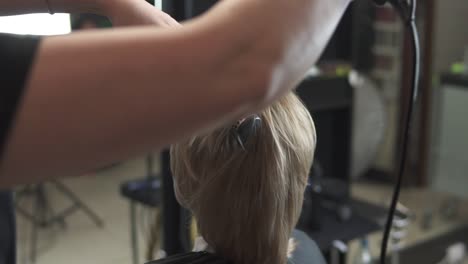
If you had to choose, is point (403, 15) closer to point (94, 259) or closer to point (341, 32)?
point (94, 259)

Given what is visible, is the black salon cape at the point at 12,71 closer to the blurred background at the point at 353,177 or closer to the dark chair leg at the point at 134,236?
the blurred background at the point at 353,177

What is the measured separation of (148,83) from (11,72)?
A: 9cm

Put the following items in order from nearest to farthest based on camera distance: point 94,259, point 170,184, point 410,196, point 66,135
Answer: point 66,135, point 170,184, point 94,259, point 410,196

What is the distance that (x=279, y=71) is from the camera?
42 centimetres

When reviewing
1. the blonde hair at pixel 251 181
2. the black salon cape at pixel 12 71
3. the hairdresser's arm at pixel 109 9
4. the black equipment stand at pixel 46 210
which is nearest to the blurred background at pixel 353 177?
the black equipment stand at pixel 46 210

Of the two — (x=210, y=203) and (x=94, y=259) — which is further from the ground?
(x=210, y=203)

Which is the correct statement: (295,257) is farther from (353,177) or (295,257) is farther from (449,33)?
(449,33)

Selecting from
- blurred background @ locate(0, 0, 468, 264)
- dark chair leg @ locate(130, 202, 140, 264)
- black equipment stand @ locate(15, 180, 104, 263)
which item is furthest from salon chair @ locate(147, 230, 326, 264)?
black equipment stand @ locate(15, 180, 104, 263)

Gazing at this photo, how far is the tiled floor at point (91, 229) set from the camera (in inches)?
94.6

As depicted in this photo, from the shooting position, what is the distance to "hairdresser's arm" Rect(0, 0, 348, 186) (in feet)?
1.23

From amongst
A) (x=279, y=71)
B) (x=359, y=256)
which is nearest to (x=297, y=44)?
(x=279, y=71)

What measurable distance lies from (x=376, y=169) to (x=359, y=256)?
1.46 metres

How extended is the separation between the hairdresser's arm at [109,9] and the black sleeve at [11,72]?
0.30 m

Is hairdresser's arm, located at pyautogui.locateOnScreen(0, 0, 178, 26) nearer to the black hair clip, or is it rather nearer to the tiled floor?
the black hair clip
